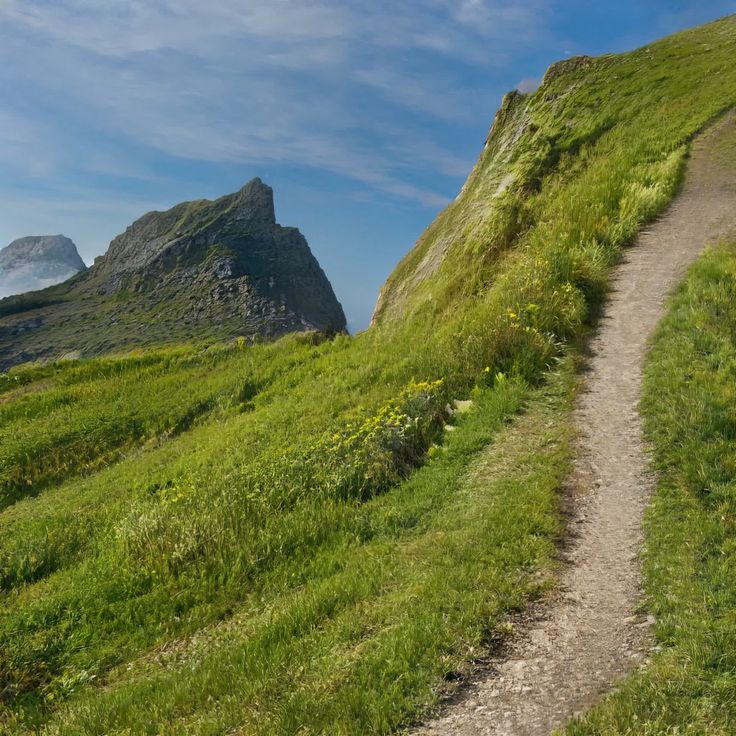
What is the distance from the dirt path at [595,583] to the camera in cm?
448

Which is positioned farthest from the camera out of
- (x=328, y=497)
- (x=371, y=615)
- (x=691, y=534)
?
(x=328, y=497)

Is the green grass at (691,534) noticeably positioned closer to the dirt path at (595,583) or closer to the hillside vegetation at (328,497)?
the dirt path at (595,583)

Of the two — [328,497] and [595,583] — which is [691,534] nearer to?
[595,583]

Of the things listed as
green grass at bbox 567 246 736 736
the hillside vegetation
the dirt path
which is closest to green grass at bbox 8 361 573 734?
the hillside vegetation

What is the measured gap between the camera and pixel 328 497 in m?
9.13

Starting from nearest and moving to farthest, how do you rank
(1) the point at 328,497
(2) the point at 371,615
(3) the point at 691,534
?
(2) the point at 371,615 → (3) the point at 691,534 → (1) the point at 328,497

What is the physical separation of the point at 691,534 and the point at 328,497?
4.97 meters

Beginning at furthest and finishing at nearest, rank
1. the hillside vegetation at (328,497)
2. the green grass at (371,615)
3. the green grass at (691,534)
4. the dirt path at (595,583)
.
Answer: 1. the hillside vegetation at (328,497)
2. the green grass at (371,615)
3. the dirt path at (595,583)
4. the green grass at (691,534)

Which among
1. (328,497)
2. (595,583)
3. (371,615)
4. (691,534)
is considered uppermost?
(328,497)

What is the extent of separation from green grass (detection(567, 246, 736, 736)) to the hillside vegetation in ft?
3.90

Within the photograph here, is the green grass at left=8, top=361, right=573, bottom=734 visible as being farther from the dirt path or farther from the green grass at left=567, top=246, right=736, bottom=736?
the green grass at left=567, top=246, right=736, bottom=736

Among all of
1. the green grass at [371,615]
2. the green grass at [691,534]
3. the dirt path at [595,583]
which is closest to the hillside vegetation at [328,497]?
the green grass at [371,615]

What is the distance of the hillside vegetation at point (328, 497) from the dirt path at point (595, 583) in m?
0.30

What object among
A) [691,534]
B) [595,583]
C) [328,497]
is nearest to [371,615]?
[595,583]
